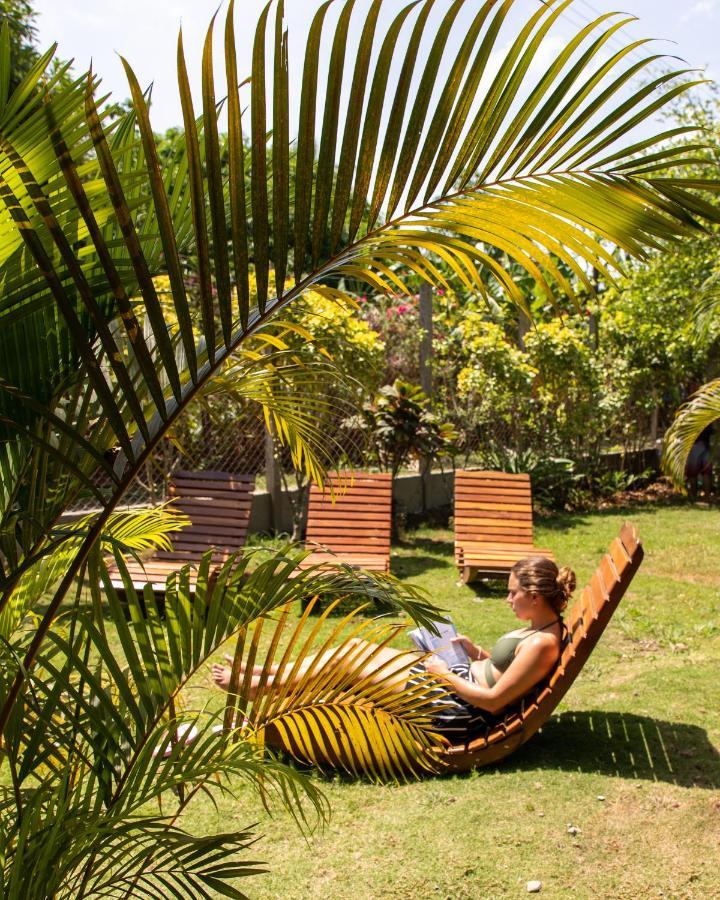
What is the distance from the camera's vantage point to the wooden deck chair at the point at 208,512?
25.1ft

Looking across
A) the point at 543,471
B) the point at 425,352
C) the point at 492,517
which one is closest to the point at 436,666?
the point at 492,517

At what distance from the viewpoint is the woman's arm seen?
159 inches

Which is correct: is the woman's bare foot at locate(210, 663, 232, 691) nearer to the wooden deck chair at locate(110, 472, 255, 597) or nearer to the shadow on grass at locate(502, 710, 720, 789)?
the shadow on grass at locate(502, 710, 720, 789)

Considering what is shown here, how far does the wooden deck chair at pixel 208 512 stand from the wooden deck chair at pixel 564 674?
12.4 ft

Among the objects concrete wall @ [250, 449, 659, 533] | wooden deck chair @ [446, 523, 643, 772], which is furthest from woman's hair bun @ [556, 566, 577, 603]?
concrete wall @ [250, 449, 659, 533]

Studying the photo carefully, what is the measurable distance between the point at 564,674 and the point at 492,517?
4854mm

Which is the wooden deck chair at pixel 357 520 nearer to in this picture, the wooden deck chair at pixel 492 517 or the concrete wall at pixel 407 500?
the wooden deck chair at pixel 492 517

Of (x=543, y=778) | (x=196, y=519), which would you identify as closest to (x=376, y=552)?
(x=196, y=519)

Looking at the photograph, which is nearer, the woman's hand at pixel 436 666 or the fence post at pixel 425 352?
the woman's hand at pixel 436 666

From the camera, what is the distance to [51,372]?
1.93 m

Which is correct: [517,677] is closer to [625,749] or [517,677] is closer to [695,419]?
[625,749]

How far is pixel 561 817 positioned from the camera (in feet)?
12.2

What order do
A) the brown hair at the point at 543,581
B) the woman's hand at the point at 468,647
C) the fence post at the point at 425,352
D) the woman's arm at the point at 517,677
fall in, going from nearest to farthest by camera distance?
the woman's arm at the point at 517,677
the brown hair at the point at 543,581
the woman's hand at the point at 468,647
the fence post at the point at 425,352

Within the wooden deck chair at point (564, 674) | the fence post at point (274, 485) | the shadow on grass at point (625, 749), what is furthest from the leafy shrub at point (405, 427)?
the wooden deck chair at point (564, 674)
